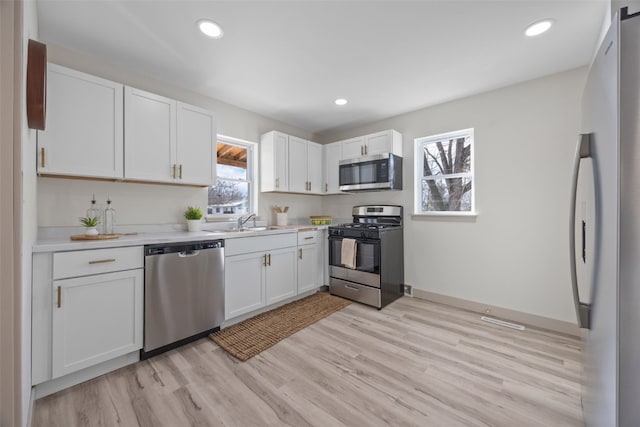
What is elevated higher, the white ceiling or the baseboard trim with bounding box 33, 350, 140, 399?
the white ceiling

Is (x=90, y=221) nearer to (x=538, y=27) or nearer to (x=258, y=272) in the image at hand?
(x=258, y=272)

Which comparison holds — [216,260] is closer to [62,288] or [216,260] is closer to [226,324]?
[226,324]

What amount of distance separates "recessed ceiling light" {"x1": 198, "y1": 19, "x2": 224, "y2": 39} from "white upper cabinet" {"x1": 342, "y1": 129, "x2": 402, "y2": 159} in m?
2.20

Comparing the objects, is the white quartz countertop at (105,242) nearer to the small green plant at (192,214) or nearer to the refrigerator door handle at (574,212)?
the small green plant at (192,214)

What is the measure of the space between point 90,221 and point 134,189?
522mm

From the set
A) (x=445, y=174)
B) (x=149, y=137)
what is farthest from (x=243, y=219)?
(x=445, y=174)

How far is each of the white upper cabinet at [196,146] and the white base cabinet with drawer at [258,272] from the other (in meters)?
0.78

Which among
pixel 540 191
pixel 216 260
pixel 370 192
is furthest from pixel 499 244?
pixel 216 260

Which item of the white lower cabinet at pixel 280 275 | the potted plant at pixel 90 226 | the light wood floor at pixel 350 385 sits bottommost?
the light wood floor at pixel 350 385

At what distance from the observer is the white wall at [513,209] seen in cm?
243

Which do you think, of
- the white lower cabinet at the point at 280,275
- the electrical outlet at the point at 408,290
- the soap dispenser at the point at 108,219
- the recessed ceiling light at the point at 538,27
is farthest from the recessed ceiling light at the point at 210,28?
the electrical outlet at the point at 408,290

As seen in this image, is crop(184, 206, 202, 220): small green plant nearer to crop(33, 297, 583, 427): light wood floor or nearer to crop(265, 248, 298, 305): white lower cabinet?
crop(265, 248, 298, 305): white lower cabinet

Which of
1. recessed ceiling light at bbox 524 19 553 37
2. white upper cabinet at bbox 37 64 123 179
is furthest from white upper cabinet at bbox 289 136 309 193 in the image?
recessed ceiling light at bbox 524 19 553 37

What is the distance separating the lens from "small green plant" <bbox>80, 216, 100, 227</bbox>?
6.59ft
